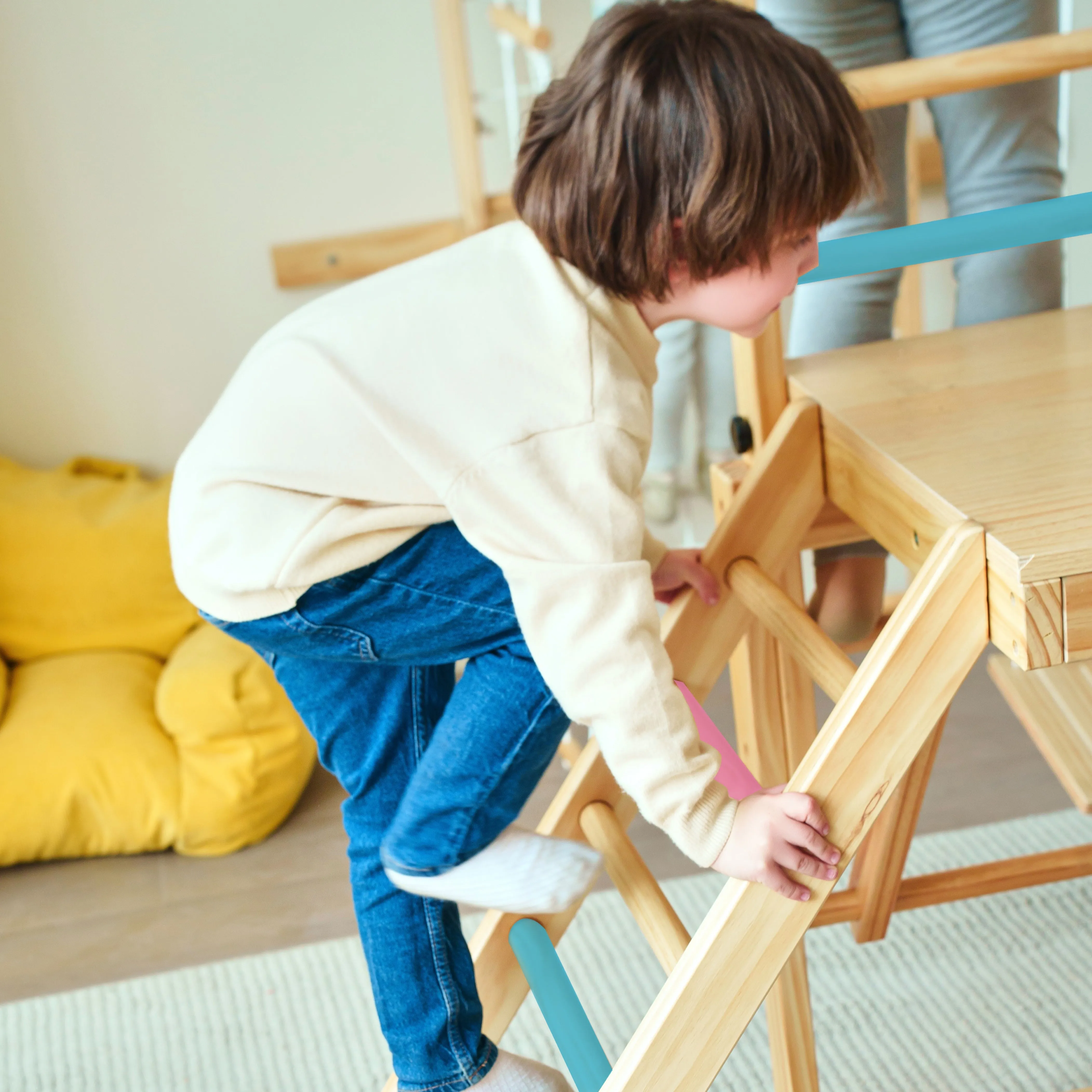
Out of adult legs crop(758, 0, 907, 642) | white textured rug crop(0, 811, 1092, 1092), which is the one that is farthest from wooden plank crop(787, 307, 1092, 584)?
white textured rug crop(0, 811, 1092, 1092)

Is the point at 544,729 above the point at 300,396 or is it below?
below

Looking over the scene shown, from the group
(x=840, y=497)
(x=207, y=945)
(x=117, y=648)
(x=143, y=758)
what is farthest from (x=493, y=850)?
(x=117, y=648)

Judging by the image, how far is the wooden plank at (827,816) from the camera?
2.27 ft

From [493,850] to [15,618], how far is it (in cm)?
139

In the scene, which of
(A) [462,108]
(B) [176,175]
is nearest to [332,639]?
(A) [462,108]

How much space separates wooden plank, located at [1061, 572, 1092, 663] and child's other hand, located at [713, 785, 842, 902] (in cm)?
17

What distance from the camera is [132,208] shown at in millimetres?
2051

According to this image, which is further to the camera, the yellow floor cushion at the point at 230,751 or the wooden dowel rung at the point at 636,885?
the yellow floor cushion at the point at 230,751

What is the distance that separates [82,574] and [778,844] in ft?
5.01

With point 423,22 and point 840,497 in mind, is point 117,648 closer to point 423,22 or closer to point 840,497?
point 423,22

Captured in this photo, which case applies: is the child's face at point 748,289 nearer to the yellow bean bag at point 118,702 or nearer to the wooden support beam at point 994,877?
the wooden support beam at point 994,877

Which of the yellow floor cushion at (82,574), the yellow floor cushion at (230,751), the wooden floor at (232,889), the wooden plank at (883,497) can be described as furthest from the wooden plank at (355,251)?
the wooden plank at (883,497)

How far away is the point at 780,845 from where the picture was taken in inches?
26.9

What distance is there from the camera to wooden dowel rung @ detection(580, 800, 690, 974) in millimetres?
812
